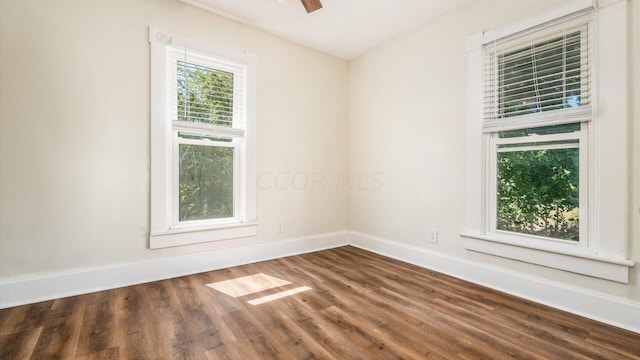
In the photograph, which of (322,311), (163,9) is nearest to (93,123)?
(163,9)

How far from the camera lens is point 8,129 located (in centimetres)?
210

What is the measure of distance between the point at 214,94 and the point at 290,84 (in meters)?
0.96

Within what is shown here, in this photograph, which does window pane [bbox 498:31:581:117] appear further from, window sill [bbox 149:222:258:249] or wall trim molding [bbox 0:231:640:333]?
window sill [bbox 149:222:258:249]

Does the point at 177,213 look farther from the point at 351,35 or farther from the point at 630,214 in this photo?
the point at 630,214

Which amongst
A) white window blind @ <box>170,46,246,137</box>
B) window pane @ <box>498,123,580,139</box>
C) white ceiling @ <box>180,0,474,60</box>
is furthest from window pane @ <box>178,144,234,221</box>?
window pane @ <box>498,123,580,139</box>

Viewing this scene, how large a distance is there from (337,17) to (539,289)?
3.07 m

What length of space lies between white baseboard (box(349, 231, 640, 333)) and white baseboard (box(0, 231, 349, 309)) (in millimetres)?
1457

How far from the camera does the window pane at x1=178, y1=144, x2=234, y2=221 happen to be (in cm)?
285

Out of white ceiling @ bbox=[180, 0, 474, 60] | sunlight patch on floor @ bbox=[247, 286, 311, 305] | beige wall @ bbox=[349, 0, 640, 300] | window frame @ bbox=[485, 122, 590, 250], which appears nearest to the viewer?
window frame @ bbox=[485, 122, 590, 250]

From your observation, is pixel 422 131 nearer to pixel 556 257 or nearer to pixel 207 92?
pixel 556 257

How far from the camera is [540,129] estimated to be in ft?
7.51

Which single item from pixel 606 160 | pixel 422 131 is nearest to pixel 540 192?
pixel 606 160

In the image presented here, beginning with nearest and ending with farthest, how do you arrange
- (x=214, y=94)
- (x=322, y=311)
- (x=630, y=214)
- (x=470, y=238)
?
(x=630, y=214), (x=322, y=311), (x=470, y=238), (x=214, y=94)

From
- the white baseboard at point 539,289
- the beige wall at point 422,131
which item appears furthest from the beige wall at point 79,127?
the white baseboard at point 539,289
